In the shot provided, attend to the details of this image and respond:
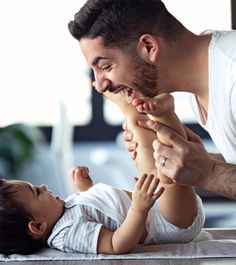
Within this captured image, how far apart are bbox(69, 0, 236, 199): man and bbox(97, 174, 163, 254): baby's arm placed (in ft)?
0.23

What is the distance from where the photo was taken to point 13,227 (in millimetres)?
1709

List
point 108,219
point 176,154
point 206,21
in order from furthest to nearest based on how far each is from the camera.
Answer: point 206,21, point 108,219, point 176,154

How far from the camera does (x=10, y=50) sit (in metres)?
4.79

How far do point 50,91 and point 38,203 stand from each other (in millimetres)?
3074

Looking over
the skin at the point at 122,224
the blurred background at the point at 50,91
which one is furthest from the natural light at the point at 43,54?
the skin at the point at 122,224

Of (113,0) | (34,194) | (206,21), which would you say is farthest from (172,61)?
(206,21)

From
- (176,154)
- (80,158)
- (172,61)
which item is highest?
(172,61)

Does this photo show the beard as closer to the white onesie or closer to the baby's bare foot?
the baby's bare foot

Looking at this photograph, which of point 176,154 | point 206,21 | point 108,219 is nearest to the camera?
point 176,154

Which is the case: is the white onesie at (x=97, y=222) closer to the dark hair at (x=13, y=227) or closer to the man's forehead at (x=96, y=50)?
the dark hair at (x=13, y=227)

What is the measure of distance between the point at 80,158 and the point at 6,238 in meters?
3.20

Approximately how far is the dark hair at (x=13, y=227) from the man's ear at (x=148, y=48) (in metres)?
0.49

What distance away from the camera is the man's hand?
63.4 inches

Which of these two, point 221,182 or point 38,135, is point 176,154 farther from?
point 38,135
